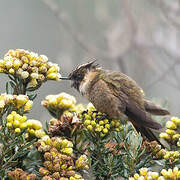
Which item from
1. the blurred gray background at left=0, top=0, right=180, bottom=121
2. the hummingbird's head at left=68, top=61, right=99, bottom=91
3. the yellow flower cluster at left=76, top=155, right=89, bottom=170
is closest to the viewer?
the yellow flower cluster at left=76, top=155, right=89, bottom=170

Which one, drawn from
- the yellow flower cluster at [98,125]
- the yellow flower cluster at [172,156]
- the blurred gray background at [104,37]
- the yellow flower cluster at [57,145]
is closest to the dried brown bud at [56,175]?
the yellow flower cluster at [57,145]

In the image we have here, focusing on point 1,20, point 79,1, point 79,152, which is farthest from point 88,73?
point 1,20

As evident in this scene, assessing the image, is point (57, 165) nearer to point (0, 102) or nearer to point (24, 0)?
point (0, 102)

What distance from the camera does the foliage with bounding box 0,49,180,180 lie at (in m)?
1.44

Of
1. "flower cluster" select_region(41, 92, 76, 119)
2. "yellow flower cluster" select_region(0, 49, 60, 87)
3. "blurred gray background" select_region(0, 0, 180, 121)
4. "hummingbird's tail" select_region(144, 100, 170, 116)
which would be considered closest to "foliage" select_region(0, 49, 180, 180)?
"yellow flower cluster" select_region(0, 49, 60, 87)

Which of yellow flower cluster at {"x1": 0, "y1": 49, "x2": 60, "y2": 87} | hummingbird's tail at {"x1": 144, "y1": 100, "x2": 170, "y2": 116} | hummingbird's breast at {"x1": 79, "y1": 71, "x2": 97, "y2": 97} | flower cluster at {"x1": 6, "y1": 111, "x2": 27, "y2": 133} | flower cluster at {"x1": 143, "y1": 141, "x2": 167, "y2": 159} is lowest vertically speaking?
flower cluster at {"x1": 143, "y1": 141, "x2": 167, "y2": 159}

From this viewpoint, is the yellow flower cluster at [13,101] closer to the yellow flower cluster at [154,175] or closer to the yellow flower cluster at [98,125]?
the yellow flower cluster at [98,125]

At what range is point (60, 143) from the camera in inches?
61.7

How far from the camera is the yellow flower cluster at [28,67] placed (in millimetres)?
1610

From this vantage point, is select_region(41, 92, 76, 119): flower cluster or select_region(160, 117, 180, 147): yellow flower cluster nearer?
select_region(160, 117, 180, 147): yellow flower cluster

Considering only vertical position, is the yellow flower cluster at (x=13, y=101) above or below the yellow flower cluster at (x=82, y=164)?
above

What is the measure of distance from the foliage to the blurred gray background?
6.31 feet

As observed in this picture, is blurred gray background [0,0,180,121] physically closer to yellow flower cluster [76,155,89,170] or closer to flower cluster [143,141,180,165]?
flower cluster [143,141,180,165]

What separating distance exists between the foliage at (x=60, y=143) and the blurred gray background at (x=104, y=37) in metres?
1.92
